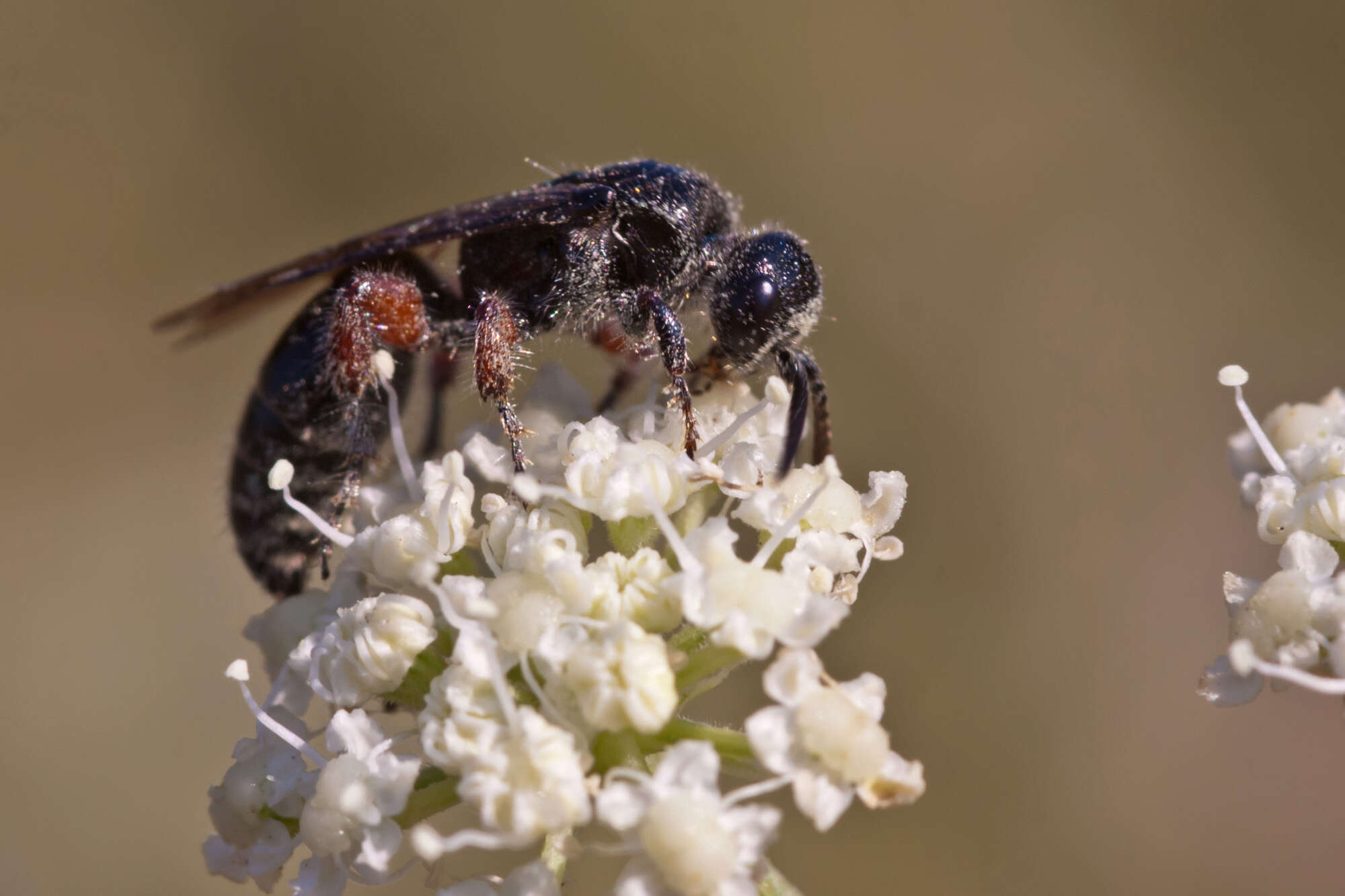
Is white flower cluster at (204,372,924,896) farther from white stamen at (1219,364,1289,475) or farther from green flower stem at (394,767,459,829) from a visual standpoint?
white stamen at (1219,364,1289,475)

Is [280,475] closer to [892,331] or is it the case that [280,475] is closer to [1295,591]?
[1295,591]

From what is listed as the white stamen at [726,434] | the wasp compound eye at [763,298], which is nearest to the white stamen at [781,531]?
the white stamen at [726,434]

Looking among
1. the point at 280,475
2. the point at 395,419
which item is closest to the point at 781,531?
the point at 395,419

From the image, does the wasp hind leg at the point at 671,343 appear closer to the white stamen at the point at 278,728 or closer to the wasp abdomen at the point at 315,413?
the wasp abdomen at the point at 315,413

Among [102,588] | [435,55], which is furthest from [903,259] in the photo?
[102,588]

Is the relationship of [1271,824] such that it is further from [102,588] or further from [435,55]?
[435,55]

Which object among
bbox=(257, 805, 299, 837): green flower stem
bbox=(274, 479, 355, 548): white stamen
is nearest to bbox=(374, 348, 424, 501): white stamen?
bbox=(274, 479, 355, 548): white stamen
